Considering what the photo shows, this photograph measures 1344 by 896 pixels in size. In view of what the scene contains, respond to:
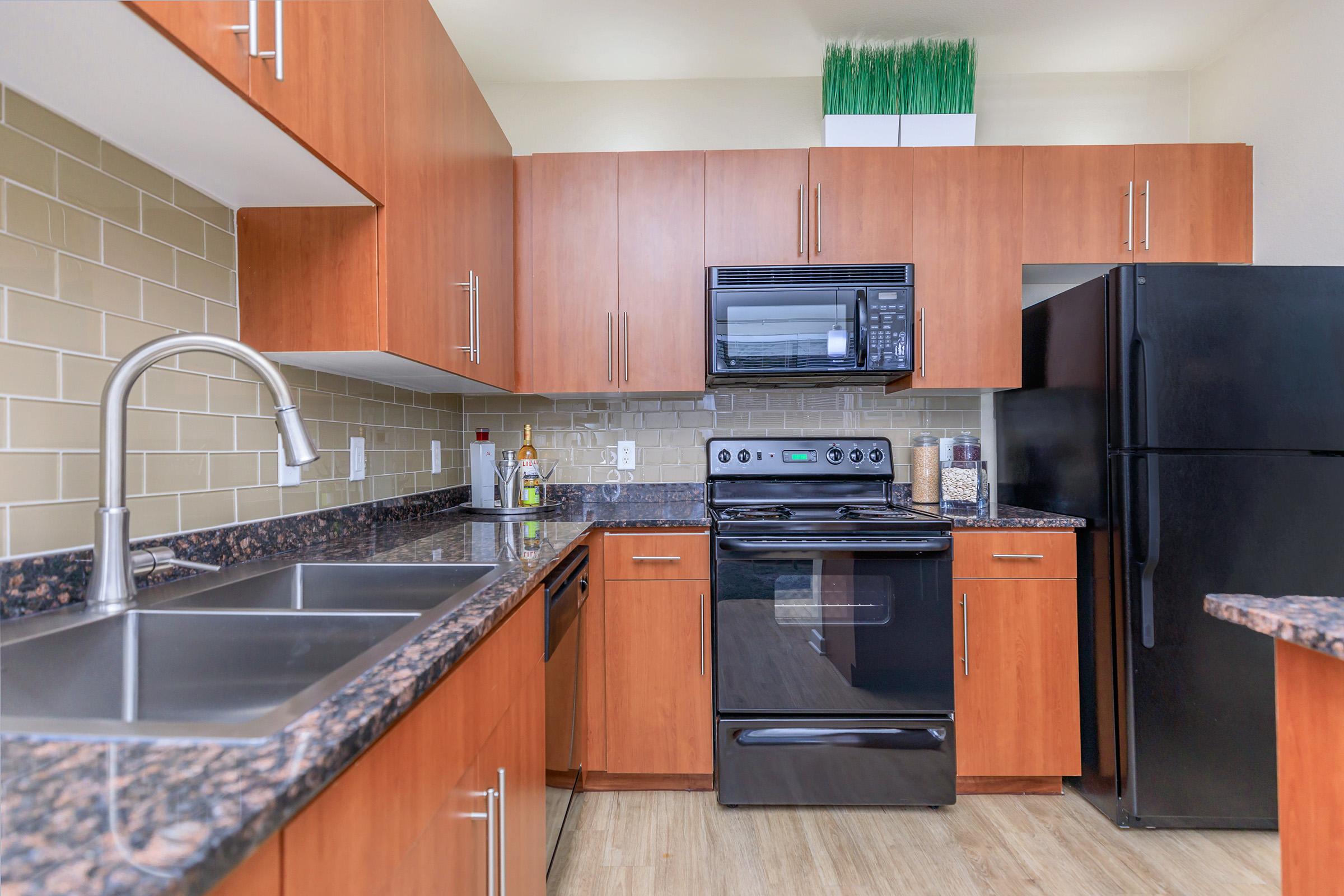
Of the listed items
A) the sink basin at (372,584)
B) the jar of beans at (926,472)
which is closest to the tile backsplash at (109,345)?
the sink basin at (372,584)

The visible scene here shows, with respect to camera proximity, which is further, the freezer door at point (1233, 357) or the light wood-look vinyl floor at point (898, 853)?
the freezer door at point (1233, 357)

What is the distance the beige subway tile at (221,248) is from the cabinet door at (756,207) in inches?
56.7

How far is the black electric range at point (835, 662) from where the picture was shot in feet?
6.28

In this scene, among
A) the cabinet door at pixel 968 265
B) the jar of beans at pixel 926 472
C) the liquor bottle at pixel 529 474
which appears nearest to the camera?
the cabinet door at pixel 968 265

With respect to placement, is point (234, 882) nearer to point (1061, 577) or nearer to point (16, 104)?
point (16, 104)

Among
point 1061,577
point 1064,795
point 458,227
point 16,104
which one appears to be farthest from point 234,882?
point 1064,795

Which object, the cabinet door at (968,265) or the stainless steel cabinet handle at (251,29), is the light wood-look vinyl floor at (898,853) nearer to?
the cabinet door at (968,265)

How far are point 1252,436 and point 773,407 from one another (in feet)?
4.86

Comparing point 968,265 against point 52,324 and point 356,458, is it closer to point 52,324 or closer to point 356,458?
point 356,458

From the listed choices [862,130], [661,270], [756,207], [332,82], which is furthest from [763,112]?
[332,82]

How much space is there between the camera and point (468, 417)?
8.66 feet

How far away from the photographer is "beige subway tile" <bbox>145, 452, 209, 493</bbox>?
1.09 meters

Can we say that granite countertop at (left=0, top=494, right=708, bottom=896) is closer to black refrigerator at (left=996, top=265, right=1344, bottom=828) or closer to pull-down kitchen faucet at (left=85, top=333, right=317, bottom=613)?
pull-down kitchen faucet at (left=85, top=333, right=317, bottom=613)

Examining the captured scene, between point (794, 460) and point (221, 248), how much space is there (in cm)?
194
